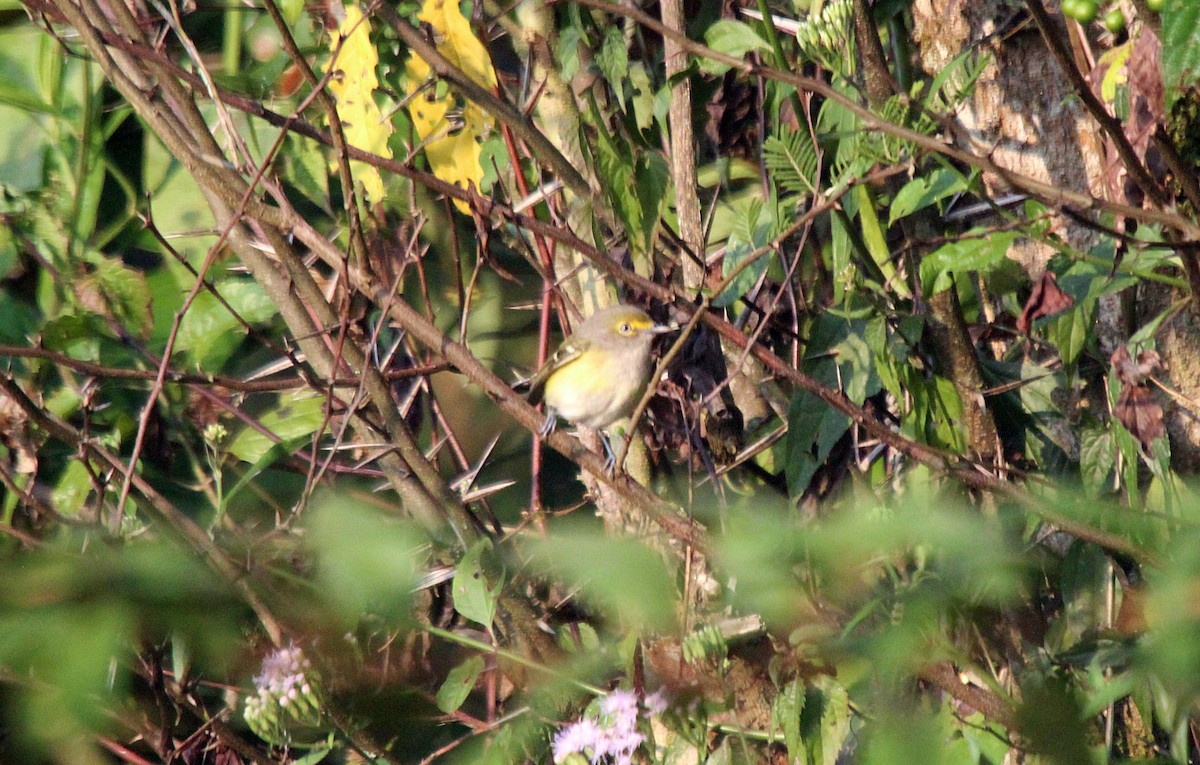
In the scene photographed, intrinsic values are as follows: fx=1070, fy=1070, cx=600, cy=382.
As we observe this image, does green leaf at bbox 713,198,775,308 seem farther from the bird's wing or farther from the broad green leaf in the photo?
the broad green leaf

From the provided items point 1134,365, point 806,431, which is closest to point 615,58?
point 806,431

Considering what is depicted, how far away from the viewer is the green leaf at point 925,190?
274cm

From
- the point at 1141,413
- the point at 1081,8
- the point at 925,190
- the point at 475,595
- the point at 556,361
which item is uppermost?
the point at 1081,8

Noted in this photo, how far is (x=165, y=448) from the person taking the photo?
4.53 metres

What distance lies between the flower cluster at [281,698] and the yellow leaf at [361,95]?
175 centimetres

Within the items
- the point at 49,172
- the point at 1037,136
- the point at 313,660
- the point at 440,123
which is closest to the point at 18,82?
the point at 49,172

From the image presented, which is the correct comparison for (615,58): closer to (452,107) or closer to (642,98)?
(642,98)

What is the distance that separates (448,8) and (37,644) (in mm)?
2969

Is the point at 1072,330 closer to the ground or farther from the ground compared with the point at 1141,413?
farther from the ground

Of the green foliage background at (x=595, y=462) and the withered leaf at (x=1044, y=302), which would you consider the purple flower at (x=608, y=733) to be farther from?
the withered leaf at (x=1044, y=302)

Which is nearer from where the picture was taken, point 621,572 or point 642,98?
point 621,572

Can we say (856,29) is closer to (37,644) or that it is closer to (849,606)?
(849,606)

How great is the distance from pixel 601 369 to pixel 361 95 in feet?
4.29

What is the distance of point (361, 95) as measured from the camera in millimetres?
3486
